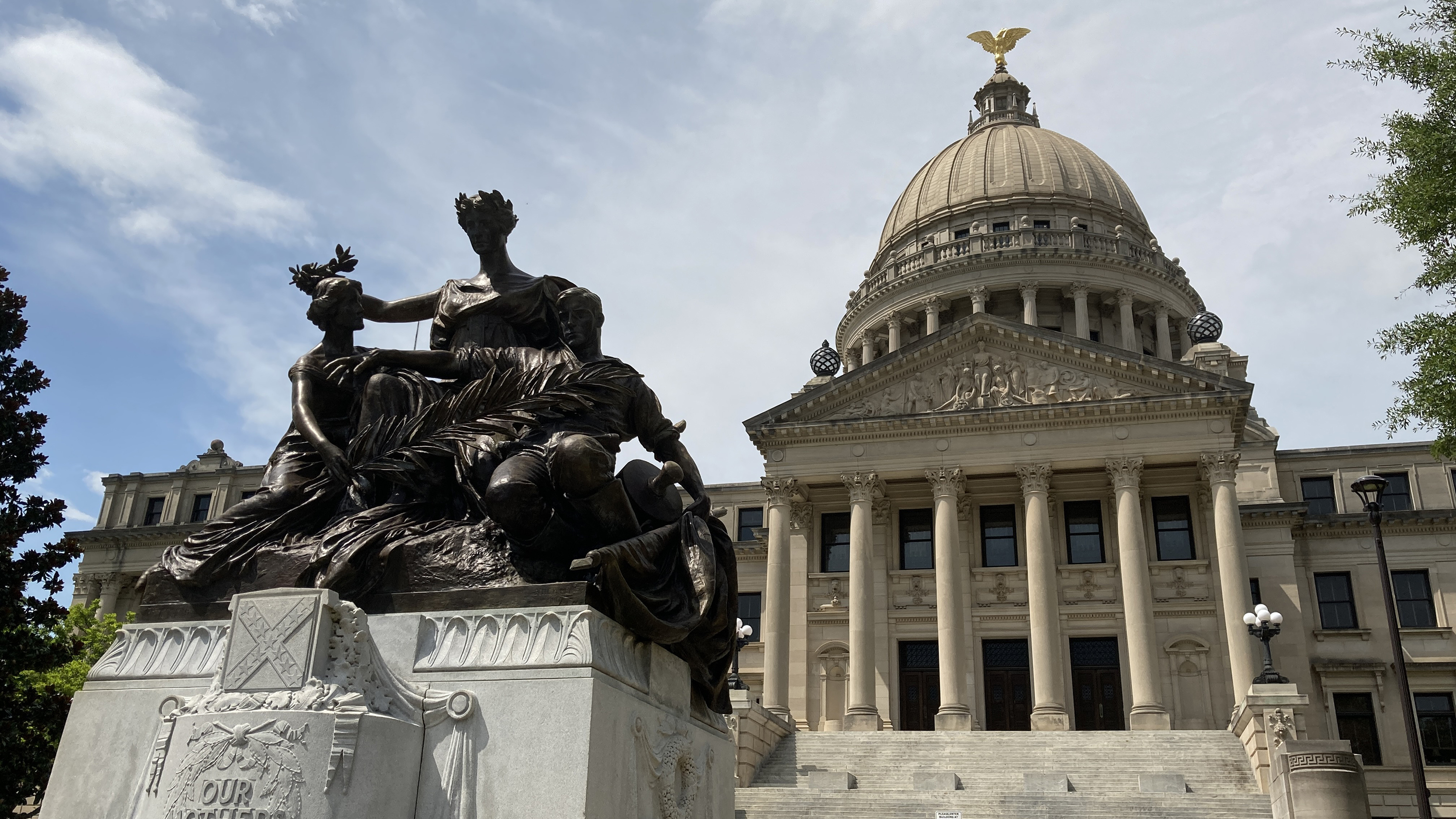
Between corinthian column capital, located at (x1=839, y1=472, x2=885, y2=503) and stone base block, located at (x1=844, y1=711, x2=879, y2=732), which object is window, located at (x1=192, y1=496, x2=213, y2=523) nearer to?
corinthian column capital, located at (x1=839, y1=472, x2=885, y2=503)

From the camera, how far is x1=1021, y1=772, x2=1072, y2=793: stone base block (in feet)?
84.5

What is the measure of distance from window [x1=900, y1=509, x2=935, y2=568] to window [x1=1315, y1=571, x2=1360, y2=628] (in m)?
18.6

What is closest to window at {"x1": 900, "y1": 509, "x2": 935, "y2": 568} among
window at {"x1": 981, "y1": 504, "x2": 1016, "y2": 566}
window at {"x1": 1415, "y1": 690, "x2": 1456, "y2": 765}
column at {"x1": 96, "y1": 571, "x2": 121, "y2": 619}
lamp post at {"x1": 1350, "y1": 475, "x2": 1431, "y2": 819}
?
window at {"x1": 981, "y1": 504, "x2": 1016, "y2": 566}

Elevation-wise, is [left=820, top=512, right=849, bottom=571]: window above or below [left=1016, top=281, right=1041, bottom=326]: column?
below

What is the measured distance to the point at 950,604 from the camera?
4047 cm

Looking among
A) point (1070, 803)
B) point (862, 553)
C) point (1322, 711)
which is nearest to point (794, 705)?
point (862, 553)

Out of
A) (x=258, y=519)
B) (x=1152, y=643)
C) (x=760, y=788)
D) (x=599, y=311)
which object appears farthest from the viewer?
(x=1152, y=643)

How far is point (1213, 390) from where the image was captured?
4116 cm

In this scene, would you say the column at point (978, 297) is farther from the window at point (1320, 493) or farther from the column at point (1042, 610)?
the column at point (1042, 610)

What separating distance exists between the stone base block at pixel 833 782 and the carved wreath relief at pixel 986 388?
63.0 ft

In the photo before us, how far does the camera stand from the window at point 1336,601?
158 ft

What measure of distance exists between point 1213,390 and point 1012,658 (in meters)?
12.8

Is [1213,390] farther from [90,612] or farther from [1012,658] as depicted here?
[90,612]

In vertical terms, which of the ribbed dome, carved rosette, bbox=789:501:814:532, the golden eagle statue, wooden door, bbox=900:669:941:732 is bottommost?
wooden door, bbox=900:669:941:732
